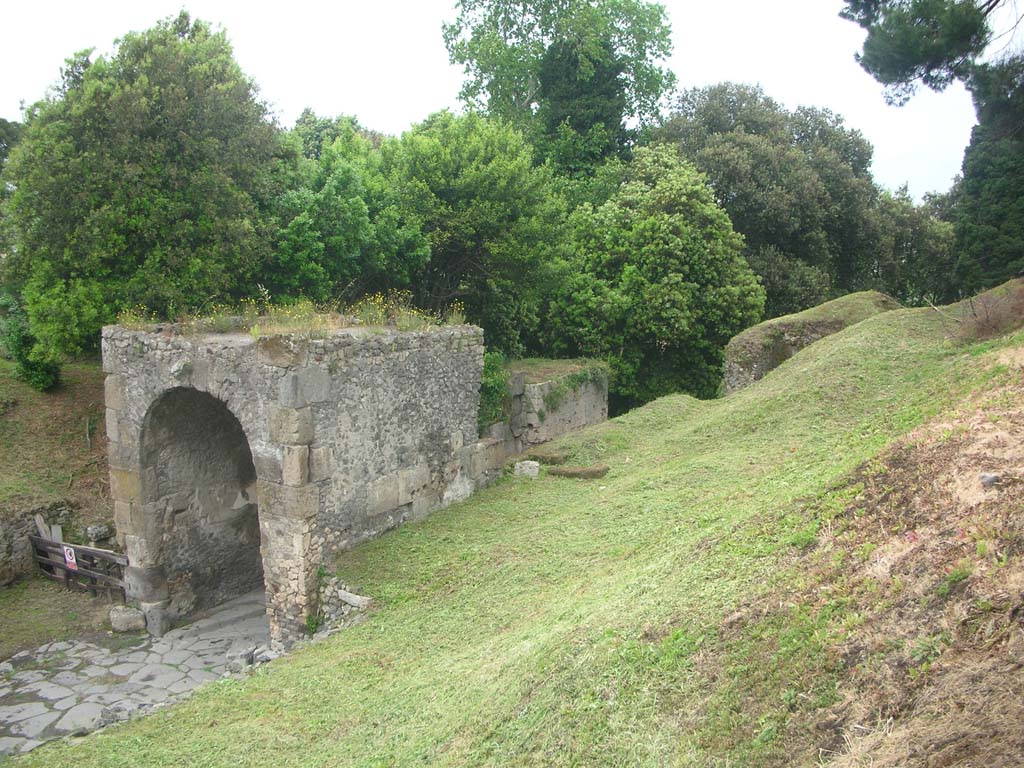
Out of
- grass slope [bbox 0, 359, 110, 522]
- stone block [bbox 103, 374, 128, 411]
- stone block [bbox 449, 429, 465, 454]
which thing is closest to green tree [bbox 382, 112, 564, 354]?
stone block [bbox 449, 429, 465, 454]

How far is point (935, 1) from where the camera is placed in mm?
12211

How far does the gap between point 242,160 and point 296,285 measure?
2.39 m

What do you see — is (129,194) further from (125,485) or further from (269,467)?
(269,467)

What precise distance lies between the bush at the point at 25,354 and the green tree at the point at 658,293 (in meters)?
11.8

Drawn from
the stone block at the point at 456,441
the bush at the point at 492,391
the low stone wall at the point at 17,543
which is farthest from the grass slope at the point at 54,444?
the bush at the point at 492,391

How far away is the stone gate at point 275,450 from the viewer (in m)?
10.3

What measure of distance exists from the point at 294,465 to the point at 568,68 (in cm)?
2268

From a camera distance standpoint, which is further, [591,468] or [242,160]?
[242,160]

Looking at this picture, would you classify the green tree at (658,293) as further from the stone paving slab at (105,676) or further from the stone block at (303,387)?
the stone paving slab at (105,676)

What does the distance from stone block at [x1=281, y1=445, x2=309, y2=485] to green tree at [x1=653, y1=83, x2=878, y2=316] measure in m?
18.3

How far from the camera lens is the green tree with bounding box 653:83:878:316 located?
25.0 meters

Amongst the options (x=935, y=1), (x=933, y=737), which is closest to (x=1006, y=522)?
(x=933, y=737)

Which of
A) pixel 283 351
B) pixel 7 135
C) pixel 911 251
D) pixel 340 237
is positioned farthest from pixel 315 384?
pixel 911 251

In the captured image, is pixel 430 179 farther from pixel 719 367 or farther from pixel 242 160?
pixel 719 367
